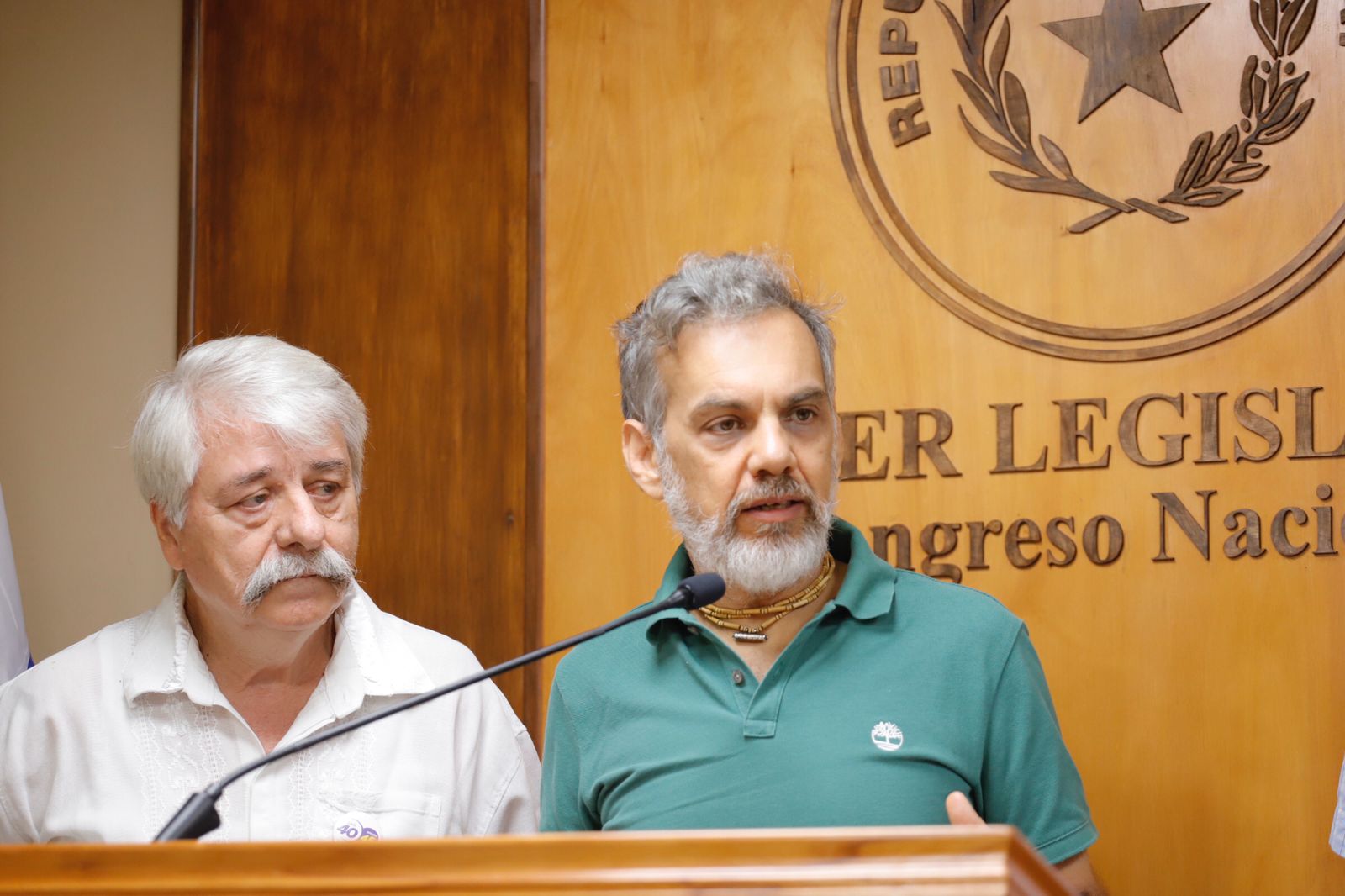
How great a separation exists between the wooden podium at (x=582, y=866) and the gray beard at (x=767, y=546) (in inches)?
39.4

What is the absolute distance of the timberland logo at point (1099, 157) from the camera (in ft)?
8.78

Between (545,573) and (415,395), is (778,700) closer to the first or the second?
(545,573)

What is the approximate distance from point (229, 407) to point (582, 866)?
139 cm

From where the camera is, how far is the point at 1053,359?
2.81 m

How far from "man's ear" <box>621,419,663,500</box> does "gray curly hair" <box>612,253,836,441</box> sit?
21mm

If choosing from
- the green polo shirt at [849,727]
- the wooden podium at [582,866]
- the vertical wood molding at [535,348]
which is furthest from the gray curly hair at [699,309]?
the wooden podium at [582,866]

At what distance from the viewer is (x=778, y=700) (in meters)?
2.07

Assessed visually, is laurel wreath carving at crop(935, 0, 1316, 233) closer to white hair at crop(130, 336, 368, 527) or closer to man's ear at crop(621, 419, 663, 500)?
man's ear at crop(621, 419, 663, 500)

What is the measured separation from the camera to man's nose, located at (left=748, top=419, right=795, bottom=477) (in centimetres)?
214

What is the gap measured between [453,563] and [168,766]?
1.07 m

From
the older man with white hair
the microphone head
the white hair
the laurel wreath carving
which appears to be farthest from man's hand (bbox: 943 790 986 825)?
the laurel wreath carving

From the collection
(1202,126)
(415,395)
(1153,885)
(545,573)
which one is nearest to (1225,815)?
(1153,885)

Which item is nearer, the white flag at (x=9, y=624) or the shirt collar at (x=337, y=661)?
the shirt collar at (x=337, y=661)

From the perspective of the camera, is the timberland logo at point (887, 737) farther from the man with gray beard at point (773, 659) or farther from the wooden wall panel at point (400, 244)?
the wooden wall panel at point (400, 244)
